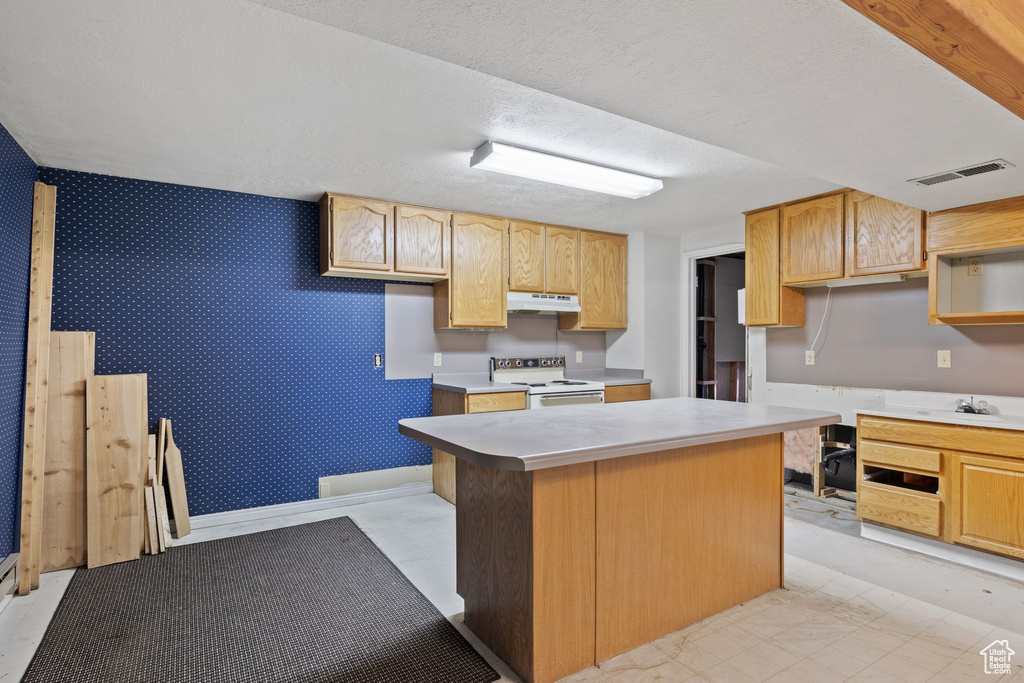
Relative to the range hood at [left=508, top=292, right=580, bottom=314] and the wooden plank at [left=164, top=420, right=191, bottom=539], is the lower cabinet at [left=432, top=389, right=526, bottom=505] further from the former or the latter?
the wooden plank at [left=164, top=420, right=191, bottom=539]

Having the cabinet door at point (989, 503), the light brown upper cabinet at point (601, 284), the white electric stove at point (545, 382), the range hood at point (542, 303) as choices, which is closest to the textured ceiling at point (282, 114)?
the range hood at point (542, 303)

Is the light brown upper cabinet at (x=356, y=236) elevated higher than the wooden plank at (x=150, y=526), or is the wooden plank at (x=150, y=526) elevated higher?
the light brown upper cabinet at (x=356, y=236)

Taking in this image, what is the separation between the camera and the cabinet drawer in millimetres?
2977

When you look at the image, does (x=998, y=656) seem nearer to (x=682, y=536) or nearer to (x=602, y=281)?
(x=682, y=536)

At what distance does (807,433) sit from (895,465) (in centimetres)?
99

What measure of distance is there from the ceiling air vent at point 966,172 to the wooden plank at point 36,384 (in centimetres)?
452

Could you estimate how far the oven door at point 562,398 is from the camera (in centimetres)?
425

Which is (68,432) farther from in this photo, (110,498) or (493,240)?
(493,240)

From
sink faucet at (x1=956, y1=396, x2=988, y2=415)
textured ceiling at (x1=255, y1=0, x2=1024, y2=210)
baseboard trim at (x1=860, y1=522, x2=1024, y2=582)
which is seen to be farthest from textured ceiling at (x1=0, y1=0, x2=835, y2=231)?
baseboard trim at (x1=860, y1=522, x2=1024, y2=582)

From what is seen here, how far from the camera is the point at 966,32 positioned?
127 cm

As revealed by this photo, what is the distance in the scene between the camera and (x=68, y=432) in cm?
290

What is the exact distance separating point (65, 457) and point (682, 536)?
3269mm

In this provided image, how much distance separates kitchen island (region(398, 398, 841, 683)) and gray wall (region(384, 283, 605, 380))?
2.04m

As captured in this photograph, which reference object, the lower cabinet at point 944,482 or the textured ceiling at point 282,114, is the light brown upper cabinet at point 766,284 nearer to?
the textured ceiling at point 282,114
